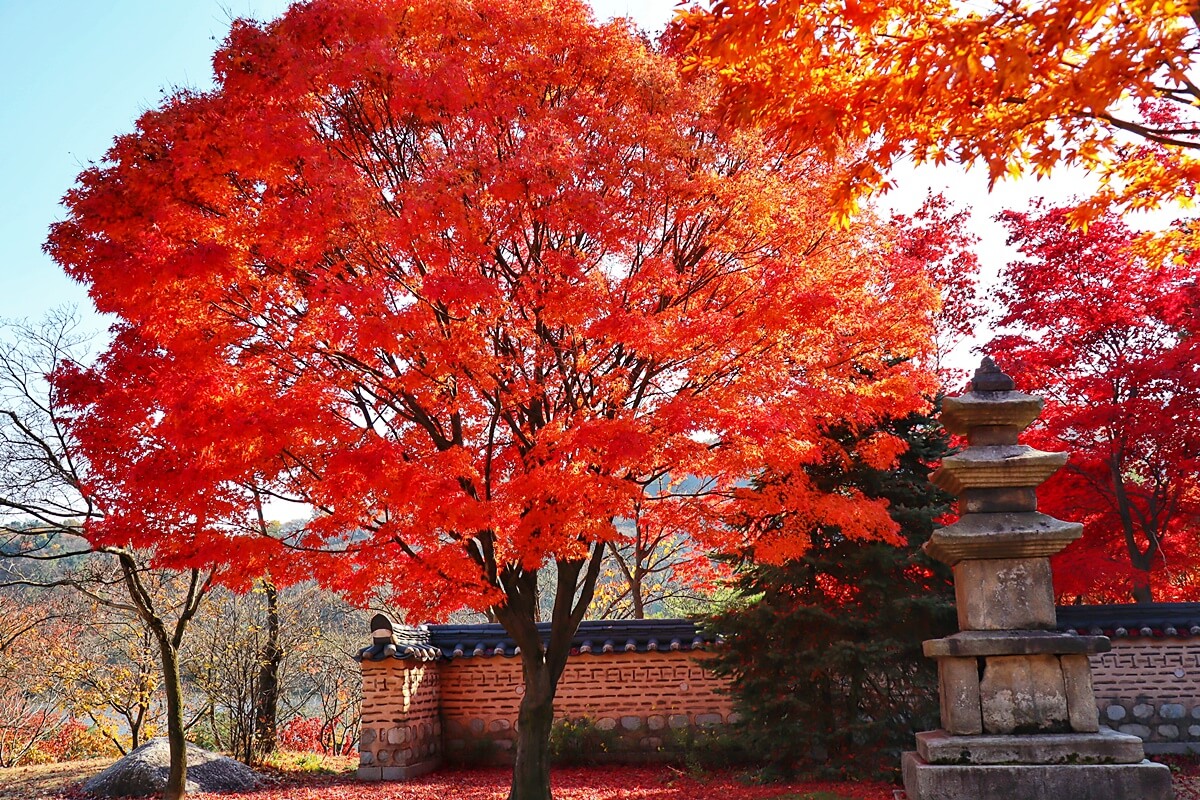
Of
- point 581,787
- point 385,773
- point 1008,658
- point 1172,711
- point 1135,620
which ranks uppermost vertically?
point 1008,658

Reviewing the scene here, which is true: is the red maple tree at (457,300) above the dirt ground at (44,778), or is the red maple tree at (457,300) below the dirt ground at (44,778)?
above

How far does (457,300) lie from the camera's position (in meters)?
8.60

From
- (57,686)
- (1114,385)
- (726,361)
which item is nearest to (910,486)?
(1114,385)

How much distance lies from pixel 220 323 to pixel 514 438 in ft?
11.5

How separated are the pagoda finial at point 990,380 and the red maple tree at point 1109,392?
8.76m

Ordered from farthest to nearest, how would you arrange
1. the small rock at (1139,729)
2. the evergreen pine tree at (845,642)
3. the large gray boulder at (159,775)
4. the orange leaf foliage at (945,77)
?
the small rock at (1139,729), the large gray boulder at (159,775), the evergreen pine tree at (845,642), the orange leaf foliage at (945,77)

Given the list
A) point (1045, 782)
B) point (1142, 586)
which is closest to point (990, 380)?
point (1045, 782)

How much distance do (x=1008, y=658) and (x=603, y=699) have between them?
31.7 feet


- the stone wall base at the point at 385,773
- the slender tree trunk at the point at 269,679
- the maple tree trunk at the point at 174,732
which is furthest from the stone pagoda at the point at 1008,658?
the slender tree trunk at the point at 269,679

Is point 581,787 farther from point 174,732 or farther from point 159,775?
point 159,775

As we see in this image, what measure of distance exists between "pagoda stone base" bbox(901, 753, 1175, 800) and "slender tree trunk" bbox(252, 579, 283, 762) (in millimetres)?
14947

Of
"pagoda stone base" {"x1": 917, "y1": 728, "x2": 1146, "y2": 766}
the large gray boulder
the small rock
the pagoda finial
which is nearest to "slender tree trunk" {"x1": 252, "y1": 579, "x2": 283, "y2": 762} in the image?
the large gray boulder

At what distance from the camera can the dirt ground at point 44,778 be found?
13641mm

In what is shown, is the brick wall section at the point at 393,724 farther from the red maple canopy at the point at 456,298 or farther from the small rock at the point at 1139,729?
Result: the small rock at the point at 1139,729
